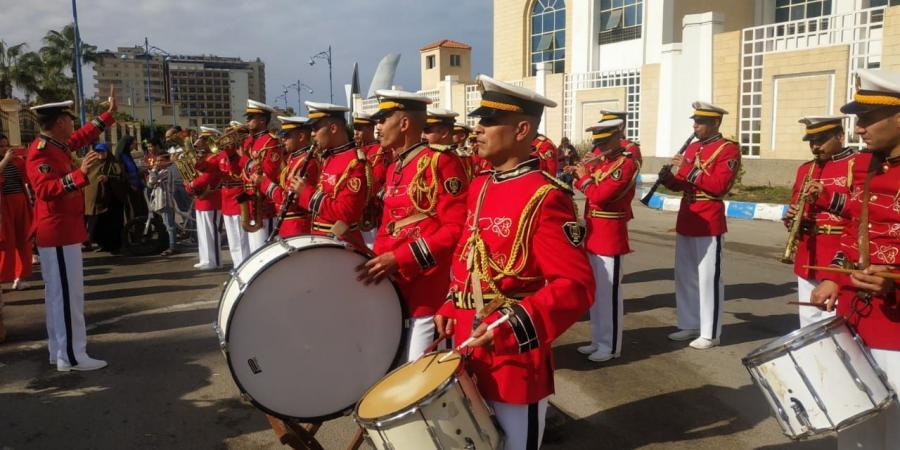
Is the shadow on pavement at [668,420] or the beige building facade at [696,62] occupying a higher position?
the beige building facade at [696,62]

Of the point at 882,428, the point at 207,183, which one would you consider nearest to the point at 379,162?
the point at 882,428

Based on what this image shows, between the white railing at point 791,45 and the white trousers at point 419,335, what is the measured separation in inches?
651

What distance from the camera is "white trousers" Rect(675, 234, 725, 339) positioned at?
6129 millimetres

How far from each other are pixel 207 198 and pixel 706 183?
7.27 m

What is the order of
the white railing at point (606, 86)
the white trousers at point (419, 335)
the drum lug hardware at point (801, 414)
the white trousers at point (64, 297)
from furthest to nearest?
the white railing at point (606, 86), the white trousers at point (64, 297), the white trousers at point (419, 335), the drum lug hardware at point (801, 414)

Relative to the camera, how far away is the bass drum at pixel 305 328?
3.21m

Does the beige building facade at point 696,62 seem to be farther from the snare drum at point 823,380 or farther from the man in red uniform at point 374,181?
the snare drum at point 823,380

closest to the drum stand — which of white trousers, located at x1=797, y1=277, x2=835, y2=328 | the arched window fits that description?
white trousers, located at x1=797, y1=277, x2=835, y2=328

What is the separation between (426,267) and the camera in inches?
143

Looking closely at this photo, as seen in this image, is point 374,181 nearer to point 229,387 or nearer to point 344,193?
point 344,193

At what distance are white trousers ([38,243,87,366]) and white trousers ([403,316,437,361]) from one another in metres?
3.40

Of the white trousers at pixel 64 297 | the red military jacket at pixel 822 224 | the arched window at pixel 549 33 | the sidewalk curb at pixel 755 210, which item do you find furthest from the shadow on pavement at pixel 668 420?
the arched window at pixel 549 33

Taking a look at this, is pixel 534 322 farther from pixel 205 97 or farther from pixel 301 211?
pixel 205 97

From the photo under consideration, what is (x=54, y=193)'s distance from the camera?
5.38m
